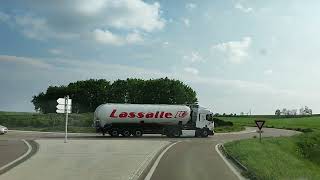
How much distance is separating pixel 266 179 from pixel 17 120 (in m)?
62.3

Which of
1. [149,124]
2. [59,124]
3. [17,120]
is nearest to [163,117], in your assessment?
[149,124]

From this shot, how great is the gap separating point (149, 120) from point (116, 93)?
72999mm

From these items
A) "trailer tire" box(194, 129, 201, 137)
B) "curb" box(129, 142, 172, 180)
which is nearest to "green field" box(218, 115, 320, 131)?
"trailer tire" box(194, 129, 201, 137)

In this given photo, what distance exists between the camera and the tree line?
111 meters

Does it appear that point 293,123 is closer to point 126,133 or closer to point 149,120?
point 149,120

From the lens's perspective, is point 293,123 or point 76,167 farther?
point 293,123

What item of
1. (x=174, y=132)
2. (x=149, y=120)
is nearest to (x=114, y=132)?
(x=149, y=120)

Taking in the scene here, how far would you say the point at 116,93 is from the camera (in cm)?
12400

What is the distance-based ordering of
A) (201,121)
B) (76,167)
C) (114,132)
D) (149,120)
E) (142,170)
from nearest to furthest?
(142,170), (76,167), (114,132), (149,120), (201,121)

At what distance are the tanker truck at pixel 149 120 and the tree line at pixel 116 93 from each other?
55977 mm

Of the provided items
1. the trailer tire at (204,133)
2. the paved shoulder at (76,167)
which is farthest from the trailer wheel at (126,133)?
the paved shoulder at (76,167)

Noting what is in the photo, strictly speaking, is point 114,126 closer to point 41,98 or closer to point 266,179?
point 266,179

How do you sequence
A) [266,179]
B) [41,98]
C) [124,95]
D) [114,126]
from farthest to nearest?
[41,98] → [124,95] → [114,126] → [266,179]

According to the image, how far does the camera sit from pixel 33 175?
54.7ft
